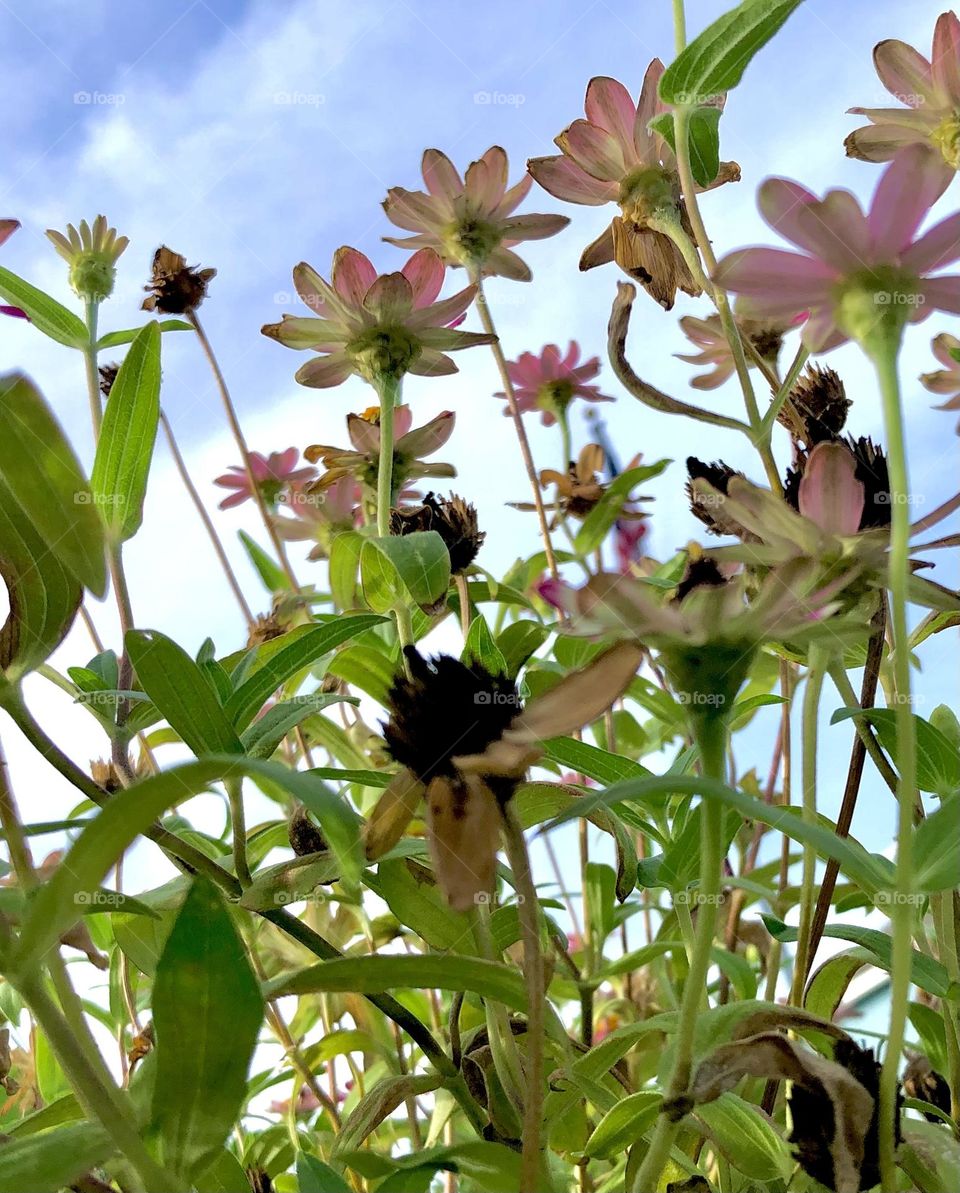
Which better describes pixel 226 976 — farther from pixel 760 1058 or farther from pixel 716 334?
pixel 716 334

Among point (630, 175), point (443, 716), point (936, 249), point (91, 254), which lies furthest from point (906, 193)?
point (91, 254)

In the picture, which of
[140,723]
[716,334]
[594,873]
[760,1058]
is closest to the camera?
[760,1058]

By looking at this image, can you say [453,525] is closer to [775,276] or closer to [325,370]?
[325,370]

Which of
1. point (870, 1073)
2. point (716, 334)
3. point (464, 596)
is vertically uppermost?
point (716, 334)

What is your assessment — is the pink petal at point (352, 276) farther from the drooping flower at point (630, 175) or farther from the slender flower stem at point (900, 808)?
the slender flower stem at point (900, 808)

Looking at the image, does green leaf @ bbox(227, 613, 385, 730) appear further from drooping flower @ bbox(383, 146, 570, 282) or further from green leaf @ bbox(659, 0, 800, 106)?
drooping flower @ bbox(383, 146, 570, 282)

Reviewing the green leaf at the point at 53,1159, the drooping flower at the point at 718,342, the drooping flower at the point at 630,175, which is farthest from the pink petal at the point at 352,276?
the green leaf at the point at 53,1159

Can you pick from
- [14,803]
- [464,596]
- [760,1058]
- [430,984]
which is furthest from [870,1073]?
[464,596]
